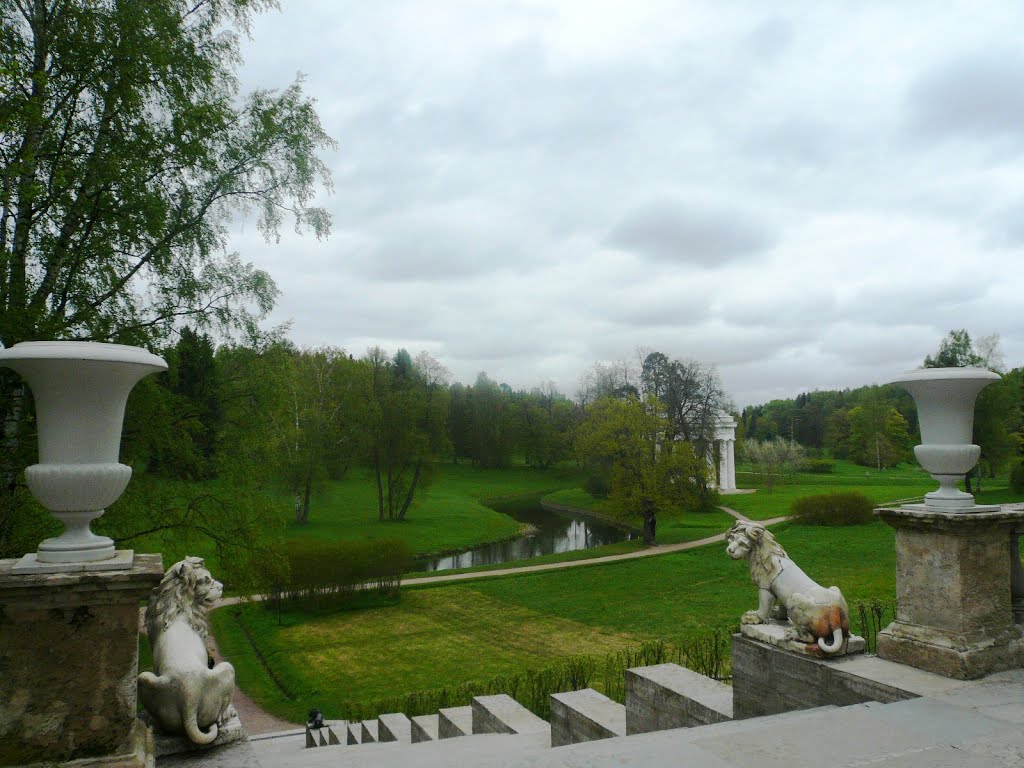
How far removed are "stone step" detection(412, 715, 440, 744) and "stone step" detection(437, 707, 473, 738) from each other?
82mm

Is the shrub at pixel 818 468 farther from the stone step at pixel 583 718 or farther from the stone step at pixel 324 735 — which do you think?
the stone step at pixel 583 718

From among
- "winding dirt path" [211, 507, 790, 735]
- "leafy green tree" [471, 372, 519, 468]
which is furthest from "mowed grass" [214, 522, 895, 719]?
"leafy green tree" [471, 372, 519, 468]

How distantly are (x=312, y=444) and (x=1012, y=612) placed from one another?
29.5 metres

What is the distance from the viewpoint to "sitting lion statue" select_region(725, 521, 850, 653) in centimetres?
420

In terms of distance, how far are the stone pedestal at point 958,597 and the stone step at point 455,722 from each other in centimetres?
354

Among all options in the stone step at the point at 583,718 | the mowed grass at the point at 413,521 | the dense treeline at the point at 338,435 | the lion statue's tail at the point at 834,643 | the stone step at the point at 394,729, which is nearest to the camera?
the lion statue's tail at the point at 834,643

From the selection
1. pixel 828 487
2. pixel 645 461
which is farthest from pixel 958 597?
pixel 828 487

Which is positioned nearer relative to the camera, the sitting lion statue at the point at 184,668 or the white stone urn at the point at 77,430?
the white stone urn at the point at 77,430

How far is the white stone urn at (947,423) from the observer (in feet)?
14.2

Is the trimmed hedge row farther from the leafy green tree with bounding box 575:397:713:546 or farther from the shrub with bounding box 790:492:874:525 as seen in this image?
the shrub with bounding box 790:492:874:525

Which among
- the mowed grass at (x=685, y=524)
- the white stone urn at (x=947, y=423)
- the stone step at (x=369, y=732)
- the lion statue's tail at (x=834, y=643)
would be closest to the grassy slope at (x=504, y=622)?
the mowed grass at (x=685, y=524)

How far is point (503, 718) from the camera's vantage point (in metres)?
5.34

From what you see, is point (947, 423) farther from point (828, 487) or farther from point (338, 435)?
point (828, 487)

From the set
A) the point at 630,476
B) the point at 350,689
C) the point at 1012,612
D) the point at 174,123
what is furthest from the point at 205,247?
the point at 630,476
